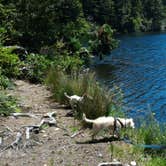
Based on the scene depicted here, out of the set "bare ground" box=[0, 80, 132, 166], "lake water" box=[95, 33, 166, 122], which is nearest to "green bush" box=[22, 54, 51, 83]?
"lake water" box=[95, 33, 166, 122]

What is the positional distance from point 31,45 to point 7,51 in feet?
32.2

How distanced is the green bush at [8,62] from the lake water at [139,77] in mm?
4042

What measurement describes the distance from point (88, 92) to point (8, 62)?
15.7ft

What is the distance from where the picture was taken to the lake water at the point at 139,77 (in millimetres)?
19750

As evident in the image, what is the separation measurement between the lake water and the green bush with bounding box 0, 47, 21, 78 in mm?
4042

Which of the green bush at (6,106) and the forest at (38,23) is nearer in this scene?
the green bush at (6,106)

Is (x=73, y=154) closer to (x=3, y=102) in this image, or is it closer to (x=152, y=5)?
(x=3, y=102)

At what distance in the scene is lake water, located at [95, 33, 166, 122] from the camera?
64.8 feet

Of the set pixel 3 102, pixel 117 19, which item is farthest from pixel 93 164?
pixel 117 19

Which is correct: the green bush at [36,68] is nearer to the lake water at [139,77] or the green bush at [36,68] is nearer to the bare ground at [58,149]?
the lake water at [139,77]

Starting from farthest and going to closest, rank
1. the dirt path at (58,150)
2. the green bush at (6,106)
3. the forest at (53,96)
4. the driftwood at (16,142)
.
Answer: the green bush at (6,106) < the driftwood at (16,142) < the forest at (53,96) < the dirt path at (58,150)

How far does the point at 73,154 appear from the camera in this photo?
7.62m

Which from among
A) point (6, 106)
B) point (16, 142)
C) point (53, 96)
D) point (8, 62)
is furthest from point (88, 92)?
point (8, 62)

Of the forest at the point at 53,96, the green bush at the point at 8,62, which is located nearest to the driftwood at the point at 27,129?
the forest at the point at 53,96
